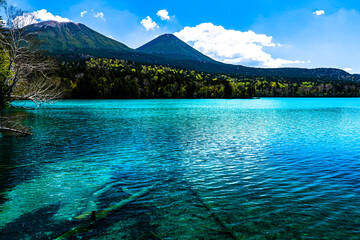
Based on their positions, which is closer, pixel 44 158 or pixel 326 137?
pixel 44 158

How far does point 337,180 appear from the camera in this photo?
15438mm

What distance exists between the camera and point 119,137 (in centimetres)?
3136

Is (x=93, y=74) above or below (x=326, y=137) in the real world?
above

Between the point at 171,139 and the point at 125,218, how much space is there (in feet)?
64.5

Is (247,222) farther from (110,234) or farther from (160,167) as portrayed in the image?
(160,167)

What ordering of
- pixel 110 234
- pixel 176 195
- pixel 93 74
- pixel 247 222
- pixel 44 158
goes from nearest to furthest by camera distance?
pixel 110 234 → pixel 247 222 → pixel 176 195 → pixel 44 158 → pixel 93 74

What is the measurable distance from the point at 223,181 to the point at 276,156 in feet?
27.9

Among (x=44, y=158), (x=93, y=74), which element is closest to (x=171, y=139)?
(x=44, y=158)

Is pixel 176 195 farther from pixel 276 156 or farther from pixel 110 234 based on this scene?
pixel 276 156

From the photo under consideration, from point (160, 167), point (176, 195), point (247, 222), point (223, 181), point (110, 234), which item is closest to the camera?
point (110, 234)

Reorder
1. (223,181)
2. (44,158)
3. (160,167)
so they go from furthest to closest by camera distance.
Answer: (44,158) → (160,167) → (223,181)

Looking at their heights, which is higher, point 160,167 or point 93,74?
point 93,74

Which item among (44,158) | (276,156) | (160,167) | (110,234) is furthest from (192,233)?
(44,158)

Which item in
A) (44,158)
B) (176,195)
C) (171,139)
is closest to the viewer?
(176,195)
